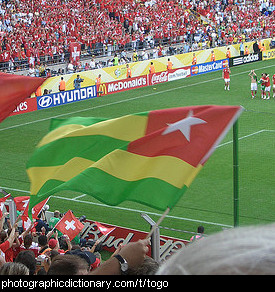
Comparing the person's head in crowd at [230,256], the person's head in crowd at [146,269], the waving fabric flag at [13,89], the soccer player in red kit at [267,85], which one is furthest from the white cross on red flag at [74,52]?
the person's head in crowd at [230,256]

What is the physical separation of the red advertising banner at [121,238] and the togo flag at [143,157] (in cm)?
405

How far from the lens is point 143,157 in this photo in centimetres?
665

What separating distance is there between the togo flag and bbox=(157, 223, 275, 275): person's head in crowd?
15.6 feet

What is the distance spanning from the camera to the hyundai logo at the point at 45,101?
95.6 ft

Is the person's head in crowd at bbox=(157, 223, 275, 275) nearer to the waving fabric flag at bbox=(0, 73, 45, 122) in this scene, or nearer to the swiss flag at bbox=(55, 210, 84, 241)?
the waving fabric flag at bbox=(0, 73, 45, 122)

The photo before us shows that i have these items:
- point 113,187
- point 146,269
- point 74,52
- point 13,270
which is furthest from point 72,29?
point 146,269

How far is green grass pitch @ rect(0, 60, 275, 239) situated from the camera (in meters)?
14.8

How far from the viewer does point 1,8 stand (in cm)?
3906

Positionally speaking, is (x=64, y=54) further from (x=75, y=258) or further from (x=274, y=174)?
(x=75, y=258)

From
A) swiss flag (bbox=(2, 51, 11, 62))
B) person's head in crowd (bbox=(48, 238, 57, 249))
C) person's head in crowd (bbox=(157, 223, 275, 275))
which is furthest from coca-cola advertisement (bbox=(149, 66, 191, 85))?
person's head in crowd (bbox=(157, 223, 275, 275))

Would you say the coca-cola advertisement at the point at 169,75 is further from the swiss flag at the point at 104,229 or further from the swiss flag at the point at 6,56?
the swiss flag at the point at 104,229

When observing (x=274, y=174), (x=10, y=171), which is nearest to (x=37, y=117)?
(x=10, y=171)

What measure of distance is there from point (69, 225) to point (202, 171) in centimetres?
851

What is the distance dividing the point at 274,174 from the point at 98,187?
12243 mm
